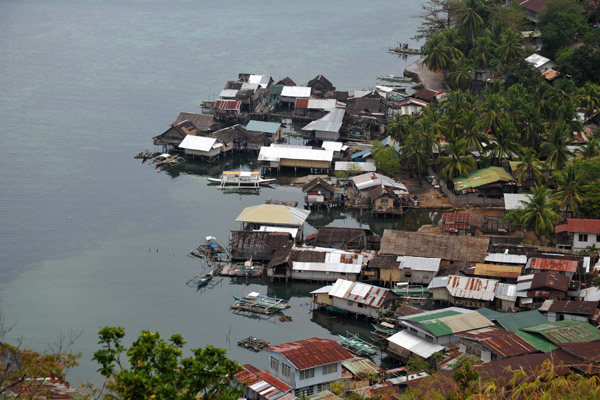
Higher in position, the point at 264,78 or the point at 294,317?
the point at 264,78

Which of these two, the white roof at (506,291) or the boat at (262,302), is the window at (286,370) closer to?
the boat at (262,302)

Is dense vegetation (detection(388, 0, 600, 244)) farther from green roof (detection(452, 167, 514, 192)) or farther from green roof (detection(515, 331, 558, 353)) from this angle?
green roof (detection(515, 331, 558, 353))

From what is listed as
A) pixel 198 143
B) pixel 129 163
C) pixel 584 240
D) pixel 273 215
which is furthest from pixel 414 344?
pixel 129 163

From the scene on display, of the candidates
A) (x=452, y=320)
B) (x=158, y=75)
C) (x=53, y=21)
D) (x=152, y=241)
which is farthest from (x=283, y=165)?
(x=53, y=21)

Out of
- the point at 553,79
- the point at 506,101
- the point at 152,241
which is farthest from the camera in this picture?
the point at 553,79

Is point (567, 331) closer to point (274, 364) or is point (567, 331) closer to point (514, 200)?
point (274, 364)

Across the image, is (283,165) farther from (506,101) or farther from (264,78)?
(264,78)
